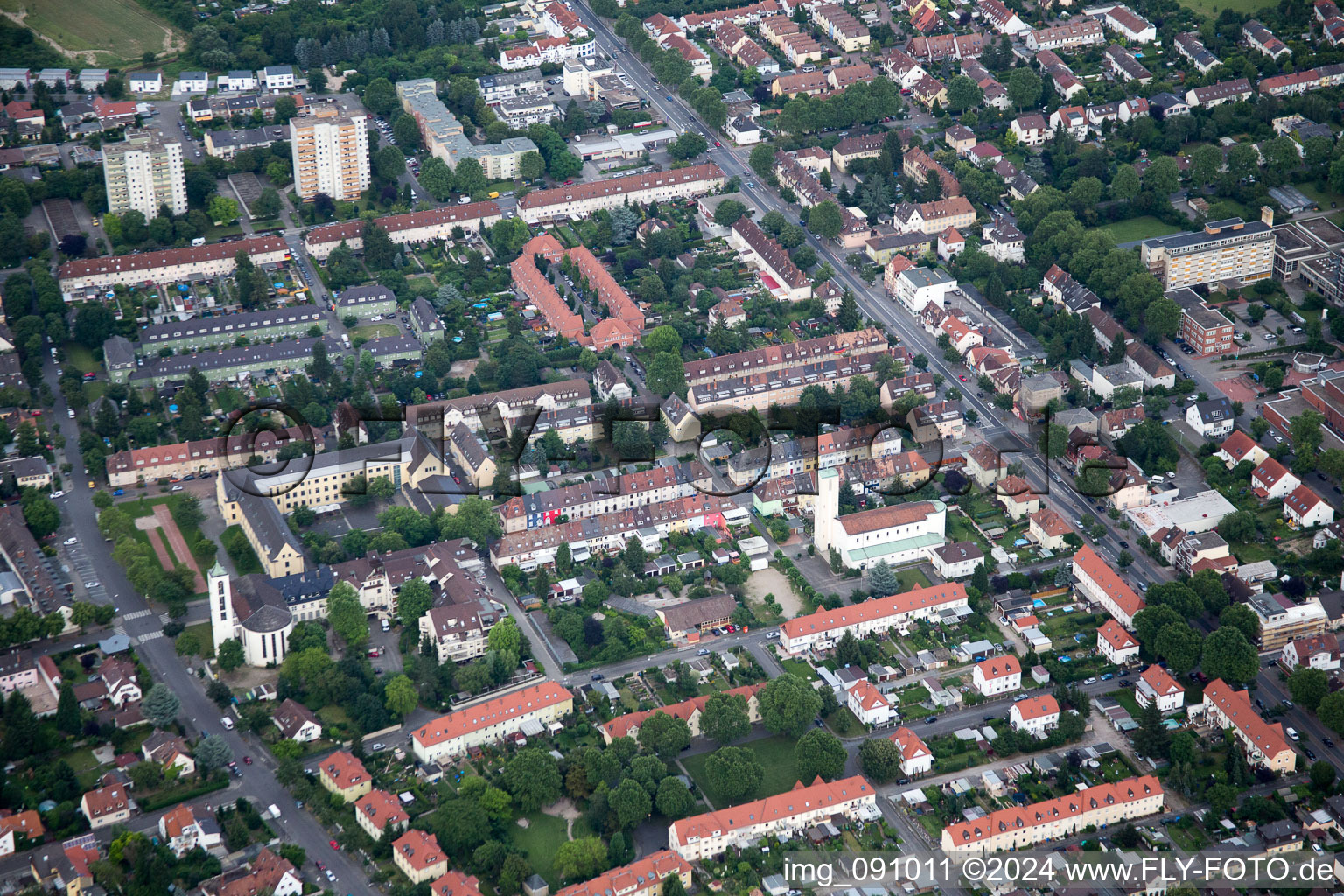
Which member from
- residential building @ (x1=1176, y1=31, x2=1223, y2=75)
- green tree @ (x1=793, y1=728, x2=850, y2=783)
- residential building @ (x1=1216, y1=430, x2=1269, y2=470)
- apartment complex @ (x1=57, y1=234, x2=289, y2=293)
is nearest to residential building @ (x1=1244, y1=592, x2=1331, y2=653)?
residential building @ (x1=1216, y1=430, x2=1269, y2=470)

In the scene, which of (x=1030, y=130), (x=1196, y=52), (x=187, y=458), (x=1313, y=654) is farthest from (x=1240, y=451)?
(x=187, y=458)

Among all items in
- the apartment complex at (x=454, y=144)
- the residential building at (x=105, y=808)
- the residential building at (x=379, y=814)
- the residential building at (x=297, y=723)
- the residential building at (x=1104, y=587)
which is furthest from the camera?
the apartment complex at (x=454, y=144)

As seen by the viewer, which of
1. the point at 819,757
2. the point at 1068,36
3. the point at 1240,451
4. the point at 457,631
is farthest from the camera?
the point at 1068,36

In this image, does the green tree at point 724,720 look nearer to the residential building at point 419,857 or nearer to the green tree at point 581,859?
the green tree at point 581,859

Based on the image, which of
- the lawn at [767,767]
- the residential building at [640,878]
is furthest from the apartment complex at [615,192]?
the residential building at [640,878]

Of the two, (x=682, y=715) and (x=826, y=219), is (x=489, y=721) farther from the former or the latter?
(x=826, y=219)

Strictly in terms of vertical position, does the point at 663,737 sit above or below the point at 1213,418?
above

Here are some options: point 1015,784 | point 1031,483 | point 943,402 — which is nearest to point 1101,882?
point 1015,784
